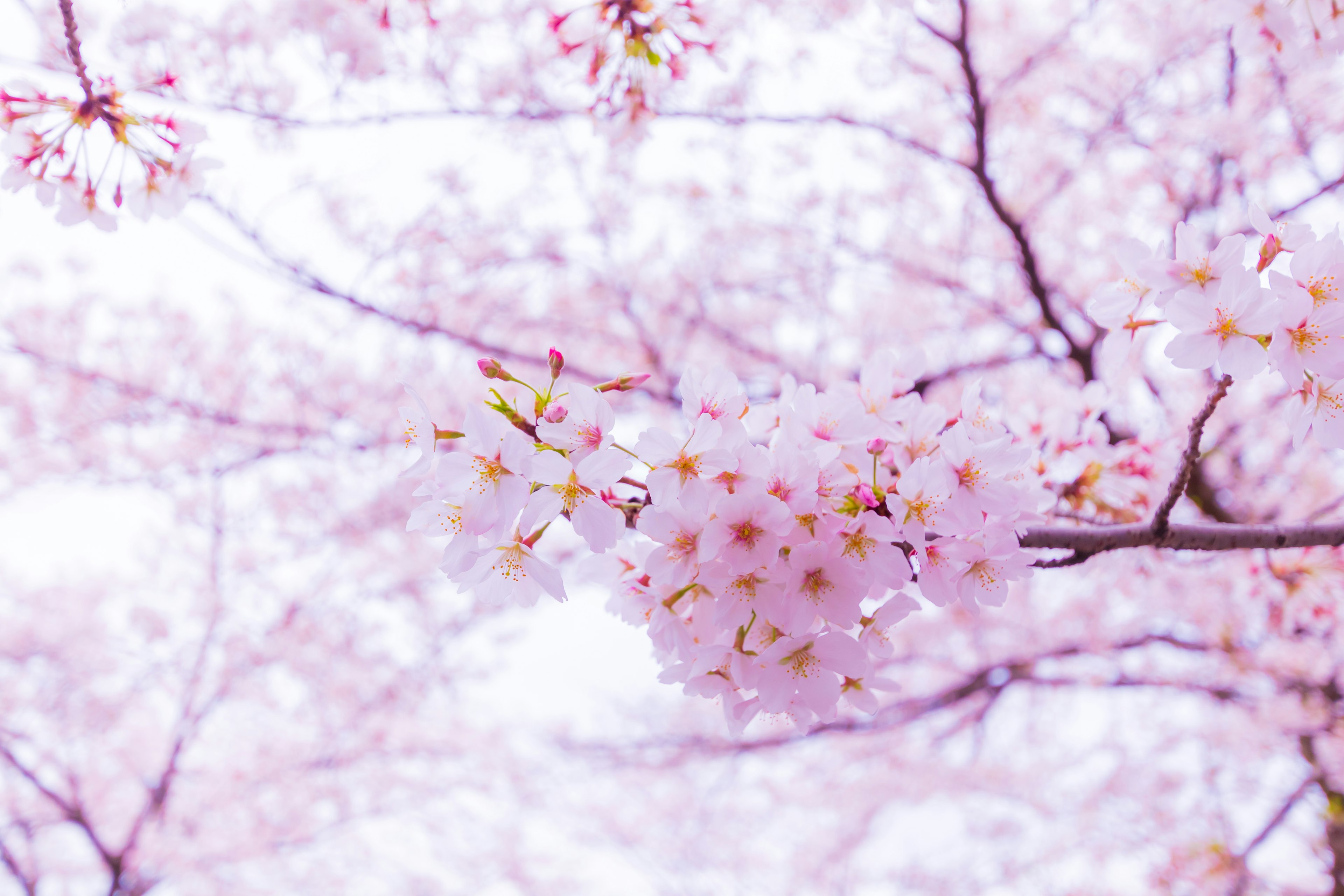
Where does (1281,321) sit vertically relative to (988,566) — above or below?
above

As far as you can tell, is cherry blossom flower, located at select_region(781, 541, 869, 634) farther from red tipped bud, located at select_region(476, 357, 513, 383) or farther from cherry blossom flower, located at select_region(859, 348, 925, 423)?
red tipped bud, located at select_region(476, 357, 513, 383)

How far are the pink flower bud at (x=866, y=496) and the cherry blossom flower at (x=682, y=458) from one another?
18 cm

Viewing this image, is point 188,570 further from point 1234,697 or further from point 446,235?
point 1234,697

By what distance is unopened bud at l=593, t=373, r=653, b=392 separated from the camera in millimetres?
957

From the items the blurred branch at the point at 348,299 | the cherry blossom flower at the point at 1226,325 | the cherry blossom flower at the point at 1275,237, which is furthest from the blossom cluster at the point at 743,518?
the blurred branch at the point at 348,299

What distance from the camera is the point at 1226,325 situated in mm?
922

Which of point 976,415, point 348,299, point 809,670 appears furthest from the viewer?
point 348,299

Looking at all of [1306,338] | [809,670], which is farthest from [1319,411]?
[809,670]

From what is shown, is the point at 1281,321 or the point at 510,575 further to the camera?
the point at 510,575

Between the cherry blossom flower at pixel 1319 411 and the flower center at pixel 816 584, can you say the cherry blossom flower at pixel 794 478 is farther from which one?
the cherry blossom flower at pixel 1319 411

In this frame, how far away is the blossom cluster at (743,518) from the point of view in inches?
34.2

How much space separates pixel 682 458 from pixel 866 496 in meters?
0.25

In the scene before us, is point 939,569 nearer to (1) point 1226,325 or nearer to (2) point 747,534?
(2) point 747,534

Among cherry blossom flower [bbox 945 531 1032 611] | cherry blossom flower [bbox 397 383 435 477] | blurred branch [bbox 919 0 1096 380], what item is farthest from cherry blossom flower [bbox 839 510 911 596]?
blurred branch [bbox 919 0 1096 380]
